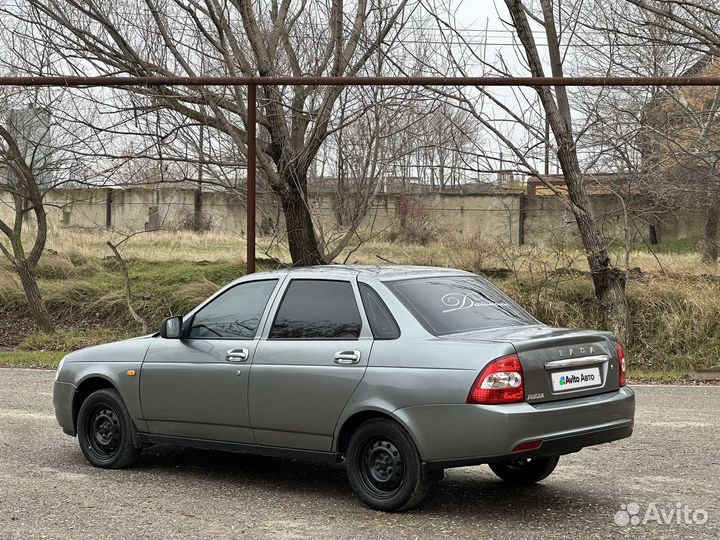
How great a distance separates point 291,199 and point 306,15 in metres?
2.97

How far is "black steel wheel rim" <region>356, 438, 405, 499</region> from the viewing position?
21.2ft

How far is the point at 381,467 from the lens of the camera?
6555 millimetres

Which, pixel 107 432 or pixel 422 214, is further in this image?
pixel 422 214

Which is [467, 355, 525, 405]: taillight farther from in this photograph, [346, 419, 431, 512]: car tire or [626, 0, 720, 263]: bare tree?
[626, 0, 720, 263]: bare tree

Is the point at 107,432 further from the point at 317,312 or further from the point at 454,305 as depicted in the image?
the point at 454,305

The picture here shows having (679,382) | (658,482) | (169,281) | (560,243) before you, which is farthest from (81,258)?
(658,482)

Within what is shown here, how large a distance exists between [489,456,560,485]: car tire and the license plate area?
914 mm

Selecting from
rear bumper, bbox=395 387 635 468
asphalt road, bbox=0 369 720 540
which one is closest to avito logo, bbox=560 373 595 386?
rear bumper, bbox=395 387 635 468

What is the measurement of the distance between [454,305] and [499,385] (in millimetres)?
1053

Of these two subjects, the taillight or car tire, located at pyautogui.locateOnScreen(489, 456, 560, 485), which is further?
car tire, located at pyautogui.locateOnScreen(489, 456, 560, 485)

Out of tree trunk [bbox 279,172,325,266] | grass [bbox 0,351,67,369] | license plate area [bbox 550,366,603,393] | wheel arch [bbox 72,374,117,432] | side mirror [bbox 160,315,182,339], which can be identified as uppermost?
tree trunk [bbox 279,172,325,266]

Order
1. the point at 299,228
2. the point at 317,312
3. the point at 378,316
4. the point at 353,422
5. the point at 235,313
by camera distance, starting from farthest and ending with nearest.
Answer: the point at 299,228
the point at 235,313
the point at 317,312
the point at 378,316
the point at 353,422

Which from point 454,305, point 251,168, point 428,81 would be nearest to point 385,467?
point 454,305

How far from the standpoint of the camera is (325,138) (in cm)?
1541
